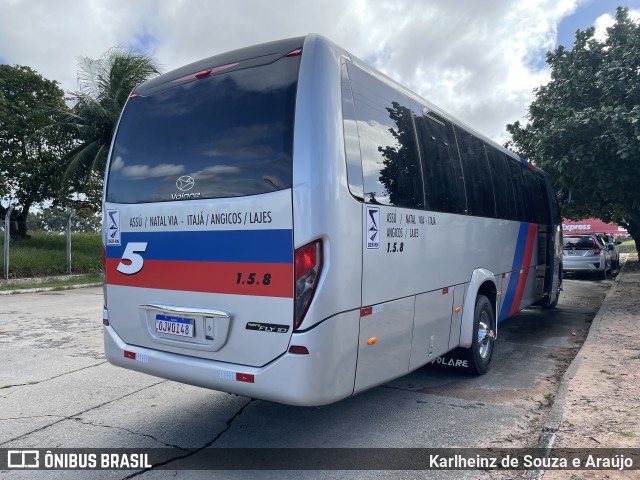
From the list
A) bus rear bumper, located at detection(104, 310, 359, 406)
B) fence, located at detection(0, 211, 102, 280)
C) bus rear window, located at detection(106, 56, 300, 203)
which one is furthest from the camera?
fence, located at detection(0, 211, 102, 280)

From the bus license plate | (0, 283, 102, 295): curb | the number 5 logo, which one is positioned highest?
the number 5 logo

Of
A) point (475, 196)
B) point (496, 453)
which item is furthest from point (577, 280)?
point (496, 453)

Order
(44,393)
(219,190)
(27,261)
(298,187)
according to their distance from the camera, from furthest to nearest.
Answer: (27,261)
(44,393)
(219,190)
(298,187)

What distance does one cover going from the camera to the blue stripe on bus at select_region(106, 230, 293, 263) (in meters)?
3.30

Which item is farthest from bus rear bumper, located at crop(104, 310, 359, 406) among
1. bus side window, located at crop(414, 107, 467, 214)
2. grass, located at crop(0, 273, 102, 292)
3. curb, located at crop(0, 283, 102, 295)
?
grass, located at crop(0, 273, 102, 292)

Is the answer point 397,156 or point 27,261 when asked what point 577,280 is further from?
point 27,261

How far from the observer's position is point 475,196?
5809 millimetres

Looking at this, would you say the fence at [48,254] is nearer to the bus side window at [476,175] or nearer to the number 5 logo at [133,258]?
the number 5 logo at [133,258]

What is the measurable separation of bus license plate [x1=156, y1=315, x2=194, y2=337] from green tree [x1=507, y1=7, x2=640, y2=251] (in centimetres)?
1034

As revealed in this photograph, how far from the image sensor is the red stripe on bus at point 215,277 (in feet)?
10.8

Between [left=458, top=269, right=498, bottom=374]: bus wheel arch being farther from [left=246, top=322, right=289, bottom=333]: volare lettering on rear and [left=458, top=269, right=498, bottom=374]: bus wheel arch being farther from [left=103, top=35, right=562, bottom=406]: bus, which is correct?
[left=246, top=322, right=289, bottom=333]: volare lettering on rear

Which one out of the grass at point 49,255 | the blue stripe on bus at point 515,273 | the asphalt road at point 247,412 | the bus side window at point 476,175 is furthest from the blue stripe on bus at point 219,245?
the grass at point 49,255

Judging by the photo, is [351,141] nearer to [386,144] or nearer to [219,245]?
[386,144]

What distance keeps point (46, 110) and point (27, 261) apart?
585 cm
